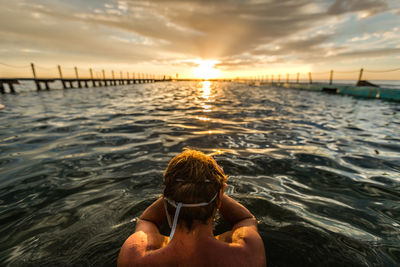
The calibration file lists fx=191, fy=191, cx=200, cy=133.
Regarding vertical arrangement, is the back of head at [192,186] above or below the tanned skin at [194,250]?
above

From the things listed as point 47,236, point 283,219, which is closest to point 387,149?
point 283,219

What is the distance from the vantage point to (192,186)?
127 centimetres

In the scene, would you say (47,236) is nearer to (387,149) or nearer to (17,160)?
(17,160)

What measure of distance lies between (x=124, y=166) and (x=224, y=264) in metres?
3.28

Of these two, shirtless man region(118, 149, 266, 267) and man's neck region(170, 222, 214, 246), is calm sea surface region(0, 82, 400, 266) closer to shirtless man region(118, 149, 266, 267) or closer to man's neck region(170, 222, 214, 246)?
shirtless man region(118, 149, 266, 267)

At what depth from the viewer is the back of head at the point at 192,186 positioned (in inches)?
49.8

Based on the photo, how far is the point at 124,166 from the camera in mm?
4020

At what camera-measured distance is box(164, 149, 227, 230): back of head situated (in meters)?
1.27

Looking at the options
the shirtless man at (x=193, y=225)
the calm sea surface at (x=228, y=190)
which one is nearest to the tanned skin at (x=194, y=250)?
the shirtless man at (x=193, y=225)

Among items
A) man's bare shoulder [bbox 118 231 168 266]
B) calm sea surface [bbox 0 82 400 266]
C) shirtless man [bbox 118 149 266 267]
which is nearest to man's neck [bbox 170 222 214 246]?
shirtless man [bbox 118 149 266 267]

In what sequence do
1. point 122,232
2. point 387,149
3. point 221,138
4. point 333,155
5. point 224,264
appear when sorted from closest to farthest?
point 224,264
point 122,232
point 333,155
point 387,149
point 221,138

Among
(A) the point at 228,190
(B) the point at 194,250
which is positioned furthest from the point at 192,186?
(A) the point at 228,190

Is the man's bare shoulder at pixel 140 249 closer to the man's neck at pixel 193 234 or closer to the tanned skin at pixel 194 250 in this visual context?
the tanned skin at pixel 194 250

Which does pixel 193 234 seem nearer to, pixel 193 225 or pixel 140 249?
pixel 193 225
